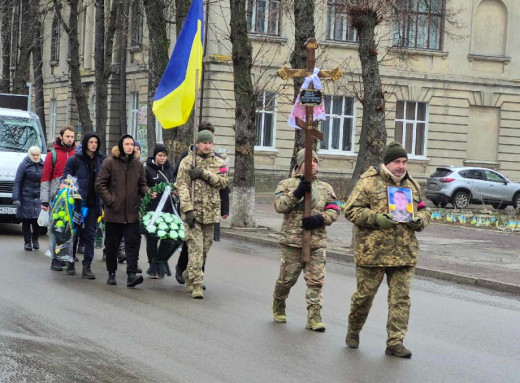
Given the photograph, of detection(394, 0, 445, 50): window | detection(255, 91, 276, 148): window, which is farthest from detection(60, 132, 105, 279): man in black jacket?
detection(394, 0, 445, 50): window

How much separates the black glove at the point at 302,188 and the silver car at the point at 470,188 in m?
28.1

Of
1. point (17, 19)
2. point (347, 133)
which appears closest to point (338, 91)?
point (347, 133)

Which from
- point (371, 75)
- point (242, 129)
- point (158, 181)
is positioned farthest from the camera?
point (242, 129)

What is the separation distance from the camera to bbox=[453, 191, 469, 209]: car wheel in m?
37.4

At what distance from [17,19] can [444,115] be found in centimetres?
2032

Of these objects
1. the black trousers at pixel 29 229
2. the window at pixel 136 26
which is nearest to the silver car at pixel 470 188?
the window at pixel 136 26

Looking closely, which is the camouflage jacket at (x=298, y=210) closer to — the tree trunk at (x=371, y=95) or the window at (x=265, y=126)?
the tree trunk at (x=371, y=95)

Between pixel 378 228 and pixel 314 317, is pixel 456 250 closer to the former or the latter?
pixel 314 317

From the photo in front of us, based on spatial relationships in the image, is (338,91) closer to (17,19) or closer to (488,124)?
(488,124)

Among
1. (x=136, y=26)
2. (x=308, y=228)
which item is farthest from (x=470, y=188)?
(x=308, y=228)

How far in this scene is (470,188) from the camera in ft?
123

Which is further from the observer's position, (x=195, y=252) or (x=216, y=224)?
(x=216, y=224)

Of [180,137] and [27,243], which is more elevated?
[180,137]

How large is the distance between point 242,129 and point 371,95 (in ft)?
13.7
